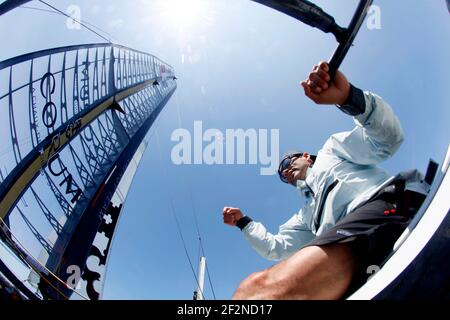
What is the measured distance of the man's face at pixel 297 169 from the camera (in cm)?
150

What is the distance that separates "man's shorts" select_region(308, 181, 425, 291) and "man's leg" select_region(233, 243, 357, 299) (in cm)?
→ 3

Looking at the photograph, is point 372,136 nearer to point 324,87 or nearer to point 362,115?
point 362,115

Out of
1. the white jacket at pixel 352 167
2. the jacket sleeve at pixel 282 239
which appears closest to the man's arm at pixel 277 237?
the jacket sleeve at pixel 282 239

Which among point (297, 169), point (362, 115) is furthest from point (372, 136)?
point (297, 169)

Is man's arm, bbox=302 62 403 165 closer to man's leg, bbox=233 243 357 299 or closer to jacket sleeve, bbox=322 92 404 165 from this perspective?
jacket sleeve, bbox=322 92 404 165

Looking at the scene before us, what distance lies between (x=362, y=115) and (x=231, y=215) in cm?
103

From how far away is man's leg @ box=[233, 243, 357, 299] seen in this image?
0.81 metres

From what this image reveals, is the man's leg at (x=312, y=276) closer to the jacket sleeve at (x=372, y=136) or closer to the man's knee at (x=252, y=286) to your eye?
the man's knee at (x=252, y=286)

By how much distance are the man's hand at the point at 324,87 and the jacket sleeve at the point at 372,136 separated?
4.1 inches

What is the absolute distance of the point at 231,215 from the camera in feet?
5.56

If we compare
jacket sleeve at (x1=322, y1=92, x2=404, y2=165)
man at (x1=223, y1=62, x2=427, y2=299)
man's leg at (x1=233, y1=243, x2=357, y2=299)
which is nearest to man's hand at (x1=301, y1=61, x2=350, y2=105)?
man at (x1=223, y1=62, x2=427, y2=299)
